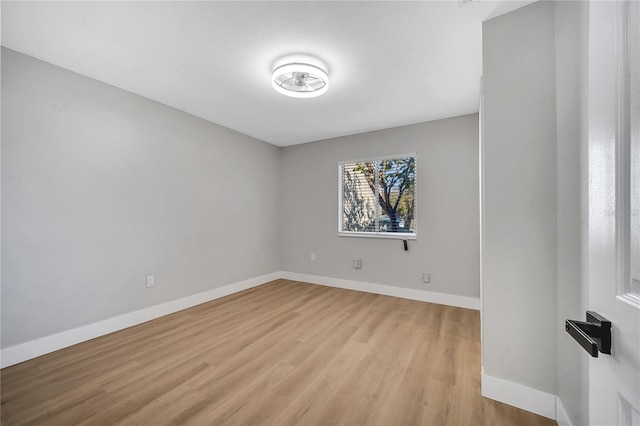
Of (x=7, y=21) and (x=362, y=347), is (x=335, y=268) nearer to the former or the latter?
(x=362, y=347)

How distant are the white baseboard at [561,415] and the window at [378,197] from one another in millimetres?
2298

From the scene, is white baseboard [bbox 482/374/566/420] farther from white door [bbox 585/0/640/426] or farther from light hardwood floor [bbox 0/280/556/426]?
white door [bbox 585/0/640/426]

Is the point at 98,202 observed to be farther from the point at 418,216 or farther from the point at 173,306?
the point at 418,216

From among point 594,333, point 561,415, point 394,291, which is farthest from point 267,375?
point 394,291

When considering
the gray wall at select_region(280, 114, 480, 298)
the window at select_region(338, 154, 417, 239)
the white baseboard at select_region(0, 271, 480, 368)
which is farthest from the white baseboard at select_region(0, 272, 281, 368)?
the window at select_region(338, 154, 417, 239)

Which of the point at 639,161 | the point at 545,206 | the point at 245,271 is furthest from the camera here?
the point at 245,271

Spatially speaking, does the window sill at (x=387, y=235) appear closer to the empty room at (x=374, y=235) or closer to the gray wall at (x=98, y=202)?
the empty room at (x=374, y=235)

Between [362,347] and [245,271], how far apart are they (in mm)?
2394

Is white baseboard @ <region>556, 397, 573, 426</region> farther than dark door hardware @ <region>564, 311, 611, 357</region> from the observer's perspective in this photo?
Yes

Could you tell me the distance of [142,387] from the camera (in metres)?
1.72

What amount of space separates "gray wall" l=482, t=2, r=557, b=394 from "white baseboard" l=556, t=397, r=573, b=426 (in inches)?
2.2

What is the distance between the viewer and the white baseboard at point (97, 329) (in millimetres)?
1997

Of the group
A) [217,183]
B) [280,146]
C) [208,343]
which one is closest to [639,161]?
[208,343]

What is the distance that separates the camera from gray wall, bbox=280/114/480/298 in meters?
3.27
